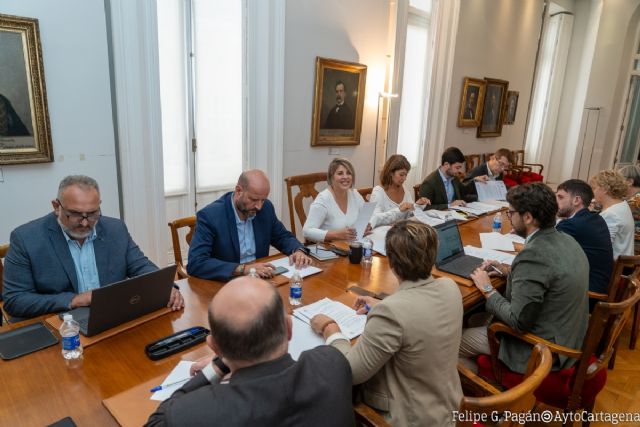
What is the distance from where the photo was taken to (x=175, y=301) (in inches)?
72.2

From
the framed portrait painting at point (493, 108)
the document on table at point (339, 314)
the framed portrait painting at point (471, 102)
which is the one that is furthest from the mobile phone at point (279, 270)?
the framed portrait painting at point (493, 108)

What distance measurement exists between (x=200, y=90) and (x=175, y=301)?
285 centimetres

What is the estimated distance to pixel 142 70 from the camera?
3191 millimetres

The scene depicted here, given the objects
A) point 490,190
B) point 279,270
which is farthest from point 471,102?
point 279,270

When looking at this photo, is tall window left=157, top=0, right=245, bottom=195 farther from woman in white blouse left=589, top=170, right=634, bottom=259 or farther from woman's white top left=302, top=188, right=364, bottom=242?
woman in white blouse left=589, top=170, right=634, bottom=259

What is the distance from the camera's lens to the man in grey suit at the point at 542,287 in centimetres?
191

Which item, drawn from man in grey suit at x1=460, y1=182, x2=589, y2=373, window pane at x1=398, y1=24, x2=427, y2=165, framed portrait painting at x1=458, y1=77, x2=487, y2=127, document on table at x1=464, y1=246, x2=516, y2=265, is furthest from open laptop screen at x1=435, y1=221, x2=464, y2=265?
framed portrait painting at x1=458, y1=77, x2=487, y2=127

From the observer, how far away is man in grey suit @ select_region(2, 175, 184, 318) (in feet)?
5.80

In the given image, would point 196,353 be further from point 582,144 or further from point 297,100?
point 582,144

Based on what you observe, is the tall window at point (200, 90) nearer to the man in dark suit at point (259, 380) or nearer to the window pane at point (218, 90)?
the window pane at point (218, 90)

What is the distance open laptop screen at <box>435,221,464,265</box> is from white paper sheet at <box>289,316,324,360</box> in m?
1.16

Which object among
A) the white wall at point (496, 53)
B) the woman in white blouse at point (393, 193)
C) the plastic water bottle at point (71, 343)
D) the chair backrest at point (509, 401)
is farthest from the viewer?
the white wall at point (496, 53)

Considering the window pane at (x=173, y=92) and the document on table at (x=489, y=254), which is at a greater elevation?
the window pane at (x=173, y=92)

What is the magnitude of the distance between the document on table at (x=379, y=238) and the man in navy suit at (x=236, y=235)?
0.51m
